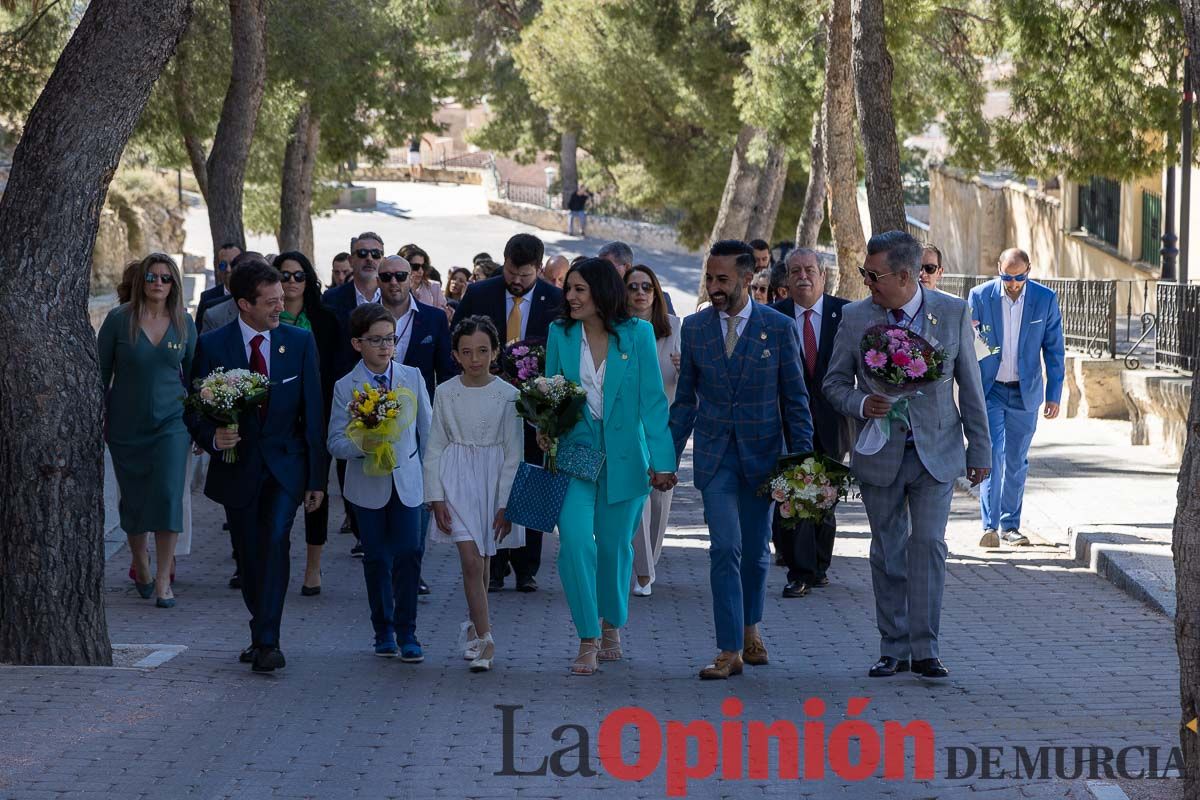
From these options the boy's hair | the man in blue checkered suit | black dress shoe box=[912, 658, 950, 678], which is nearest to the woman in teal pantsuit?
the man in blue checkered suit

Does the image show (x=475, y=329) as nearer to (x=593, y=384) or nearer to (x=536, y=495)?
(x=593, y=384)

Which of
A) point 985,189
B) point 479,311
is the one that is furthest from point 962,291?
point 479,311

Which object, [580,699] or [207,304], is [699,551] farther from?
[580,699]

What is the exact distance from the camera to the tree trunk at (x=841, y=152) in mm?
21469

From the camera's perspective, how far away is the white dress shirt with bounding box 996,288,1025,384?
12.1 m

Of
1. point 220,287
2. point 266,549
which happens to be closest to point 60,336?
point 266,549

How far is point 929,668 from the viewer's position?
7.98 m

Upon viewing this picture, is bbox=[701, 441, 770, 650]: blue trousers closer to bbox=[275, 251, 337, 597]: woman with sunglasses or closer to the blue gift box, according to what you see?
the blue gift box

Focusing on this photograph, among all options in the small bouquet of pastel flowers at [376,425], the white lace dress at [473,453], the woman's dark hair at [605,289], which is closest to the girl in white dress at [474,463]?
the white lace dress at [473,453]

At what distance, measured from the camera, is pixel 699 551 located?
508 inches

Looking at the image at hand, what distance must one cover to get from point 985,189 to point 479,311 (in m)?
29.4

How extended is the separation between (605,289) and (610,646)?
6.09 feet

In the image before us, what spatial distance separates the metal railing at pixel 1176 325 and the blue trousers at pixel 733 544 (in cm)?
929

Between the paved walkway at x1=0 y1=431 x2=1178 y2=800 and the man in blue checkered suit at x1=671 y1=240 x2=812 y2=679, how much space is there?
Answer: 448 millimetres
